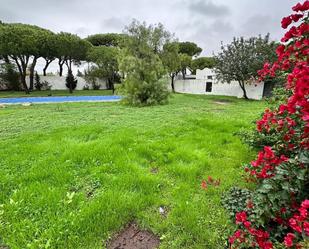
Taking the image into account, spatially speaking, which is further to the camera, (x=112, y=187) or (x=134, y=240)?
(x=112, y=187)

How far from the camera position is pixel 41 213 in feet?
6.37

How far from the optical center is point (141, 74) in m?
10.5

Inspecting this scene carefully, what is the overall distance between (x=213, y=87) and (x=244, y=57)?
6087mm

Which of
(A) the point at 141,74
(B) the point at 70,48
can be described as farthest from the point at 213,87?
(B) the point at 70,48

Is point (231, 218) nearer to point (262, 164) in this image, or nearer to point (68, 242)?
point (262, 164)

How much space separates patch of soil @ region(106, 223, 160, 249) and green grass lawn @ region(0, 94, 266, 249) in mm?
56

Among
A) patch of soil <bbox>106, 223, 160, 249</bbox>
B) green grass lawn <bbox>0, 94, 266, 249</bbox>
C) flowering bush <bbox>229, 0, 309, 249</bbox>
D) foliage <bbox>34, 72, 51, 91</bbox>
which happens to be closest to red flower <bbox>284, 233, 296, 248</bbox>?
flowering bush <bbox>229, 0, 309, 249</bbox>

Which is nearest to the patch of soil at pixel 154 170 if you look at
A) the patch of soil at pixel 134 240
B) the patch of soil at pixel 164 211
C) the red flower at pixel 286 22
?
the patch of soil at pixel 164 211

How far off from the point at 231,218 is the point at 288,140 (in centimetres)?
73

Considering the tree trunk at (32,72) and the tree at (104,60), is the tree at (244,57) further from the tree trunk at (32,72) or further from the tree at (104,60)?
the tree trunk at (32,72)

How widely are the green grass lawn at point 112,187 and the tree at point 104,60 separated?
52.8 ft

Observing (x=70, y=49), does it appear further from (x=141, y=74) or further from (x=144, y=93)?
(x=144, y=93)

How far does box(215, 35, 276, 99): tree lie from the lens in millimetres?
11789

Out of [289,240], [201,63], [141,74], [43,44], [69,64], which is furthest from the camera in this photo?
[201,63]
